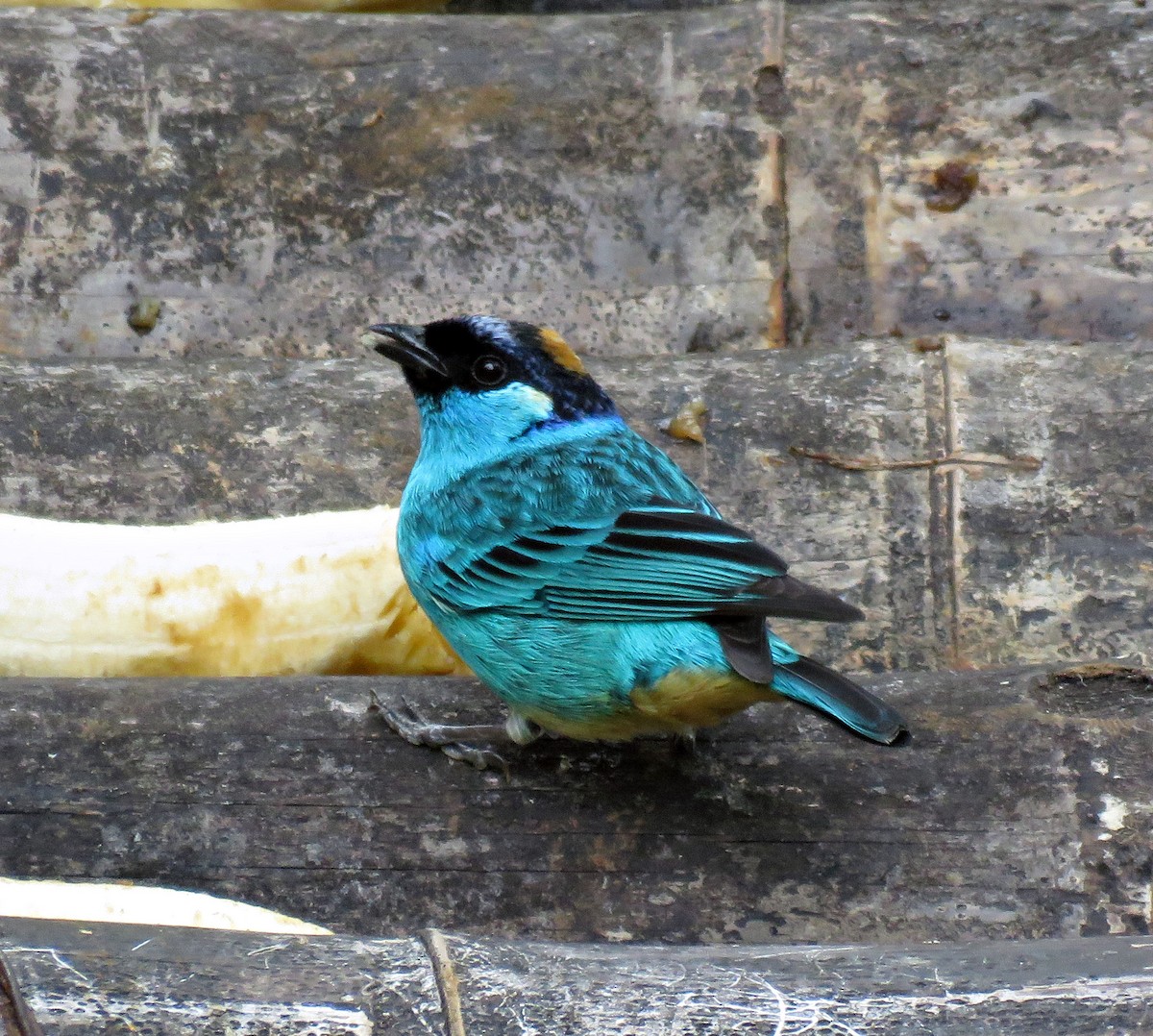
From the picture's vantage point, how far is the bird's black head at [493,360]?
10.2 feet

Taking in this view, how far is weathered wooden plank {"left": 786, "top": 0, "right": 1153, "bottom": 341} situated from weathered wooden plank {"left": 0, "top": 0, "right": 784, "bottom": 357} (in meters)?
0.18

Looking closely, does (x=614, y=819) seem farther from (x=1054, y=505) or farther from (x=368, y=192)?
(x=368, y=192)

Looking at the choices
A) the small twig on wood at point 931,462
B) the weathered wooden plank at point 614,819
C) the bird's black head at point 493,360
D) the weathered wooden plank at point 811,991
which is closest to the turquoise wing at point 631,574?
the weathered wooden plank at point 614,819

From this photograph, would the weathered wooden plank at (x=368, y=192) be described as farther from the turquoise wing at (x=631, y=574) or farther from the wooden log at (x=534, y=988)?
the wooden log at (x=534, y=988)

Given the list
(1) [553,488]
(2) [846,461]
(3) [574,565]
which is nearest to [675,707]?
(3) [574,565]

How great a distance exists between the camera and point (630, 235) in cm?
430

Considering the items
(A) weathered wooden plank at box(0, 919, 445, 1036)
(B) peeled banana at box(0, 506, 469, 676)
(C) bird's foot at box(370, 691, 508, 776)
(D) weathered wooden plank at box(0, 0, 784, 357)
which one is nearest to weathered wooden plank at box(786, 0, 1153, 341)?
(D) weathered wooden plank at box(0, 0, 784, 357)

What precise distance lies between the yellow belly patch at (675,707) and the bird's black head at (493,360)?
2.50 ft

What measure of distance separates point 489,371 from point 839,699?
3.86 ft

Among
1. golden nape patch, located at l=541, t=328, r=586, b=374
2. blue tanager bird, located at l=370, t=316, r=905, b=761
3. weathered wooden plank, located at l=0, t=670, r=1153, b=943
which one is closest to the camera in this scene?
weathered wooden plank, located at l=0, t=670, r=1153, b=943

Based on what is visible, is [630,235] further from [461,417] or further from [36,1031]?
[36,1031]

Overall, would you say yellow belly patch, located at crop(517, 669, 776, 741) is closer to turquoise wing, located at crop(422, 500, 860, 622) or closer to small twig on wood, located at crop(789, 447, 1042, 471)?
turquoise wing, located at crop(422, 500, 860, 622)

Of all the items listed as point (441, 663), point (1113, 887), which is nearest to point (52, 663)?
point (441, 663)

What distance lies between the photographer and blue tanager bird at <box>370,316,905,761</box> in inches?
97.5
